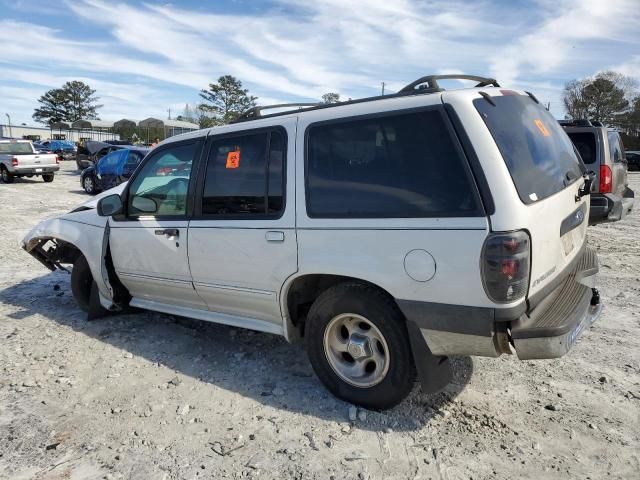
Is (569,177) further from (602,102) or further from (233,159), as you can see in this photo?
(602,102)

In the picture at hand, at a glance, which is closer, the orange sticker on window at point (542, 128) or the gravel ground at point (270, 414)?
the gravel ground at point (270, 414)

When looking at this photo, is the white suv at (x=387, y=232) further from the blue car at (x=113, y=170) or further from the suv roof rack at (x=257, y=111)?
the blue car at (x=113, y=170)

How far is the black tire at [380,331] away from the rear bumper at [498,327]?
114 mm

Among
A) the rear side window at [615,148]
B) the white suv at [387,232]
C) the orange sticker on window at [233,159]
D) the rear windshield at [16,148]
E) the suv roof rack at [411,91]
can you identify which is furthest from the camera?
the rear windshield at [16,148]

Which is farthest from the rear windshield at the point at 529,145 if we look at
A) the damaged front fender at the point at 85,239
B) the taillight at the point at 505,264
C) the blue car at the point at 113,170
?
the blue car at the point at 113,170

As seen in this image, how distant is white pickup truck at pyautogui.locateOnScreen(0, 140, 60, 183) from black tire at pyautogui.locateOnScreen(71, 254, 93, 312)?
17.5m

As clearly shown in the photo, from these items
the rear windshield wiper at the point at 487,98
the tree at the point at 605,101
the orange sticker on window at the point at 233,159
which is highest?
the tree at the point at 605,101

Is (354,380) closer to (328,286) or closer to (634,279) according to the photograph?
(328,286)

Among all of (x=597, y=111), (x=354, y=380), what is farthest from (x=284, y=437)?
(x=597, y=111)

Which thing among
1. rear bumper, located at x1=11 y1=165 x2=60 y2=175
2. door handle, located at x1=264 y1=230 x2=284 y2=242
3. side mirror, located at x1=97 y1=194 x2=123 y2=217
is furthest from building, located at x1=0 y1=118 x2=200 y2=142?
door handle, located at x1=264 y1=230 x2=284 y2=242

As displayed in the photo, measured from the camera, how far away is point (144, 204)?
4.20 m

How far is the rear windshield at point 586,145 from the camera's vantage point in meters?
7.73

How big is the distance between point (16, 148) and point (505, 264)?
23.3 meters

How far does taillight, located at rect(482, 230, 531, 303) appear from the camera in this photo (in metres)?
2.45
